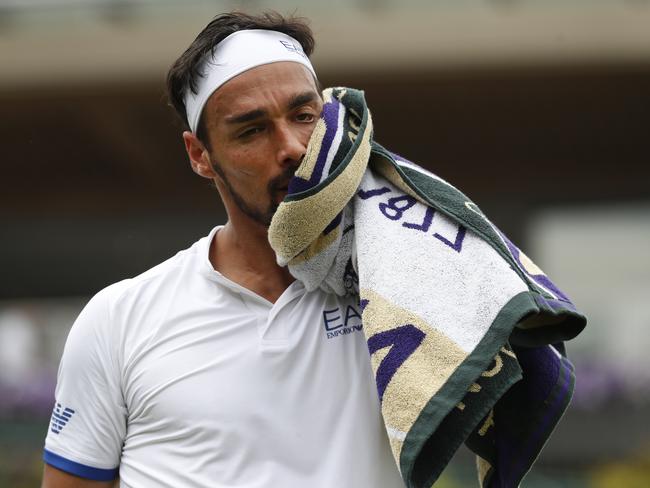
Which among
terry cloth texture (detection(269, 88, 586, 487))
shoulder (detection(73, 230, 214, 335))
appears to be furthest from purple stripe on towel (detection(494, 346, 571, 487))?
shoulder (detection(73, 230, 214, 335))

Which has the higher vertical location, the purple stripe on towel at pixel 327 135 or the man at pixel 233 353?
the purple stripe on towel at pixel 327 135

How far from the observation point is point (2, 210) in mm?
12875

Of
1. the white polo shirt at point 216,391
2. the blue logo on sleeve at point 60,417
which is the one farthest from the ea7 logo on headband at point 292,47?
the blue logo on sleeve at point 60,417

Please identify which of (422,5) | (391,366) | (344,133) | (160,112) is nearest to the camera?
(391,366)

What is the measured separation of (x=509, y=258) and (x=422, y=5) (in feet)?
26.2

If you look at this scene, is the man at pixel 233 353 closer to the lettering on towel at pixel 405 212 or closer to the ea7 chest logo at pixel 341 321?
the ea7 chest logo at pixel 341 321

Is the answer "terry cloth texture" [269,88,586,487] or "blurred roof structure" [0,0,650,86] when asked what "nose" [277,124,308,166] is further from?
"blurred roof structure" [0,0,650,86]

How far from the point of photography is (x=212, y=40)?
2662 mm

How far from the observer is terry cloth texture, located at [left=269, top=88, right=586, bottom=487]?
217 cm

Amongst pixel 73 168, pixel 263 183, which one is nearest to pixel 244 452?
pixel 263 183

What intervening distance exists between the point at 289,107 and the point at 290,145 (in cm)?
10

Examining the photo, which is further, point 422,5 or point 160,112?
point 160,112

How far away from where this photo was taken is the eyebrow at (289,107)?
2.48m

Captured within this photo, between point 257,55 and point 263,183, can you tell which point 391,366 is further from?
point 257,55
